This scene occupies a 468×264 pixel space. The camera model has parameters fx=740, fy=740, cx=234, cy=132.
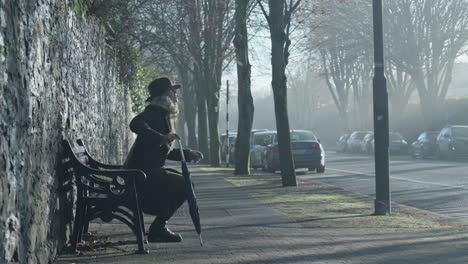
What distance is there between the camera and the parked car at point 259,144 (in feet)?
91.4

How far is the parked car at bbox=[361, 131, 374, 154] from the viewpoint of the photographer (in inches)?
1864

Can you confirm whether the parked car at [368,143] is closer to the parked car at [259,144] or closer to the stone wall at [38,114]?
the parked car at [259,144]

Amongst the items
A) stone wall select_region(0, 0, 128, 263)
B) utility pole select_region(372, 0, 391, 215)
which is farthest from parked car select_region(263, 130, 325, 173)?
stone wall select_region(0, 0, 128, 263)

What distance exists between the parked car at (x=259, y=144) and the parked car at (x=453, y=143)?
8.80m

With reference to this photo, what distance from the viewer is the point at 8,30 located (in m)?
4.84

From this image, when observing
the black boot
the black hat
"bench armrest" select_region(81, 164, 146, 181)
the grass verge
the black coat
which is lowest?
the grass verge

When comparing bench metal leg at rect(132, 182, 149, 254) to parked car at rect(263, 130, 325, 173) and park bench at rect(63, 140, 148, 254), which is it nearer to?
park bench at rect(63, 140, 148, 254)

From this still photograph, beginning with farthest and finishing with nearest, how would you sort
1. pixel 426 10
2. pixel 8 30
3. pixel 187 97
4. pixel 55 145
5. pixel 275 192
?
1. pixel 187 97
2. pixel 426 10
3. pixel 275 192
4. pixel 55 145
5. pixel 8 30

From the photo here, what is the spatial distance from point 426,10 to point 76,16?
112ft

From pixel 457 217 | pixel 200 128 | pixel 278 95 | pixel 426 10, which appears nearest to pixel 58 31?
pixel 457 217

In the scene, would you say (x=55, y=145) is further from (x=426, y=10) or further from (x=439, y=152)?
(x=426, y=10)

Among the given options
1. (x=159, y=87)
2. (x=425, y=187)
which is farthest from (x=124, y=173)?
(x=425, y=187)

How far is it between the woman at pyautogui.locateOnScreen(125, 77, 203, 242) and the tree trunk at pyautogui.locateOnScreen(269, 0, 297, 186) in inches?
356

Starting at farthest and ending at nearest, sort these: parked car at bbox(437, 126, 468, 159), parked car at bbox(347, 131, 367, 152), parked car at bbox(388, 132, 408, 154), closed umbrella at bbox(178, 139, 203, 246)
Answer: parked car at bbox(347, 131, 367, 152)
parked car at bbox(388, 132, 408, 154)
parked car at bbox(437, 126, 468, 159)
closed umbrella at bbox(178, 139, 203, 246)
